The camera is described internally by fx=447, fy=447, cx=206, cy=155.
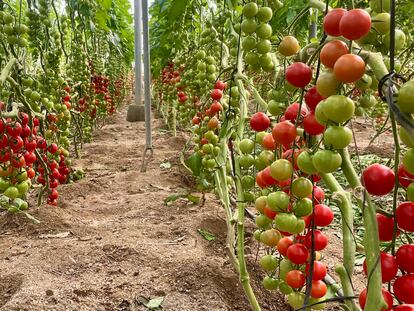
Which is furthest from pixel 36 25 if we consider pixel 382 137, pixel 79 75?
pixel 382 137

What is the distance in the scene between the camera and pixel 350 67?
0.57 m

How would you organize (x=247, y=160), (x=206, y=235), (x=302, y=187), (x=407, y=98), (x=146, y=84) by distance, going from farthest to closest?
(x=146, y=84) < (x=206, y=235) < (x=247, y=160) < (x=302, y=187) < (x=407, y=98)

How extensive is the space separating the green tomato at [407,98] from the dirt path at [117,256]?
138cm

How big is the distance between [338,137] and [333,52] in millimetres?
118

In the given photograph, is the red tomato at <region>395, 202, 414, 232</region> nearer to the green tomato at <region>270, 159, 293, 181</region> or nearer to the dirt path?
the green tomato at <region>270, 159, 293, 181</region>

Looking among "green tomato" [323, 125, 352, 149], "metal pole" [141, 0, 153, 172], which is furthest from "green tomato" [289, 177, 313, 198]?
"metal pole" [141, 0, 153, 172]

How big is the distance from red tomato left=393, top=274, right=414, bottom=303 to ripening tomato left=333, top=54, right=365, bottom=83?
0.27 m

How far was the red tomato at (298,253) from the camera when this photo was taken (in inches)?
34.9

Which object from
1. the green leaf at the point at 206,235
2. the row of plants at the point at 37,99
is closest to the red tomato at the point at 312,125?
the row of plants at the point at 37,99

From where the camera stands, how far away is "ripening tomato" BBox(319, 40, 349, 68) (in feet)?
2.03

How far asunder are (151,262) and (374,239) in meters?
1.65

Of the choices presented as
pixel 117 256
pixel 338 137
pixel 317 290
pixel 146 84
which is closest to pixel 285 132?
pixel 338 137

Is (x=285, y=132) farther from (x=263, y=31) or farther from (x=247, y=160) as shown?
(x=247, y=160)

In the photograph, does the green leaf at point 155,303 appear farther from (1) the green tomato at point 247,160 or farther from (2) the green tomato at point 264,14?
(2) the green tomato at point 264,14
